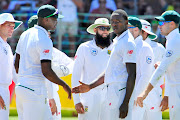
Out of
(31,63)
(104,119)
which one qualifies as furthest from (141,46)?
(31,63)

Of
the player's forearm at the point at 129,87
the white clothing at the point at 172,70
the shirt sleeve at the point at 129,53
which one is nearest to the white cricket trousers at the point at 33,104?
the player's forearm at the point at 129,87

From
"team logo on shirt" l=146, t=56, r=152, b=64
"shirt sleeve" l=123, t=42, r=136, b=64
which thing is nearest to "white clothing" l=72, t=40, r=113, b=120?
"team logo on shirt" l=146, t=56, r=152, b=64

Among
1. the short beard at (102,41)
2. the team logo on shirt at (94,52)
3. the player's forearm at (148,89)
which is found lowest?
the player's forearm at (148,89)

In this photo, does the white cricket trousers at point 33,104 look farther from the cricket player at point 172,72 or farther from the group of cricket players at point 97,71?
the cricket player at point 172,72

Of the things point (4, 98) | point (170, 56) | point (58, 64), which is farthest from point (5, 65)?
point (170, 56)

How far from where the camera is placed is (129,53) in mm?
5891

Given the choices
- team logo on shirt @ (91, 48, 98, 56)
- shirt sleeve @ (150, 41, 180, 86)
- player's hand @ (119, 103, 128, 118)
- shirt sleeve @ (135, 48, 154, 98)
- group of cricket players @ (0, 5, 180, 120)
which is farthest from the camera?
team logo on shirt @ (91, 48, 98, 56)

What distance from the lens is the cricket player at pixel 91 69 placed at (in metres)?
7.24

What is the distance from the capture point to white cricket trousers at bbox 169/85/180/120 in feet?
20.8

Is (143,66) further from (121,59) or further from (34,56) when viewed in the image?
(34,56)

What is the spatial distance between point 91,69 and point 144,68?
0.91 metres

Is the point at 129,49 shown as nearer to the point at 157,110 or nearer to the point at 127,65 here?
the point at 127,65

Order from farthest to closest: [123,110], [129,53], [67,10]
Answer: [67,10] < [129,53] < [123,110]

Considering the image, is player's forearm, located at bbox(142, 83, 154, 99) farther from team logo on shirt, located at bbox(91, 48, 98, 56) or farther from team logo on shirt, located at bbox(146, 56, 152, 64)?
team logo on shirt, located at bbox(91, 48, 98, 56)
